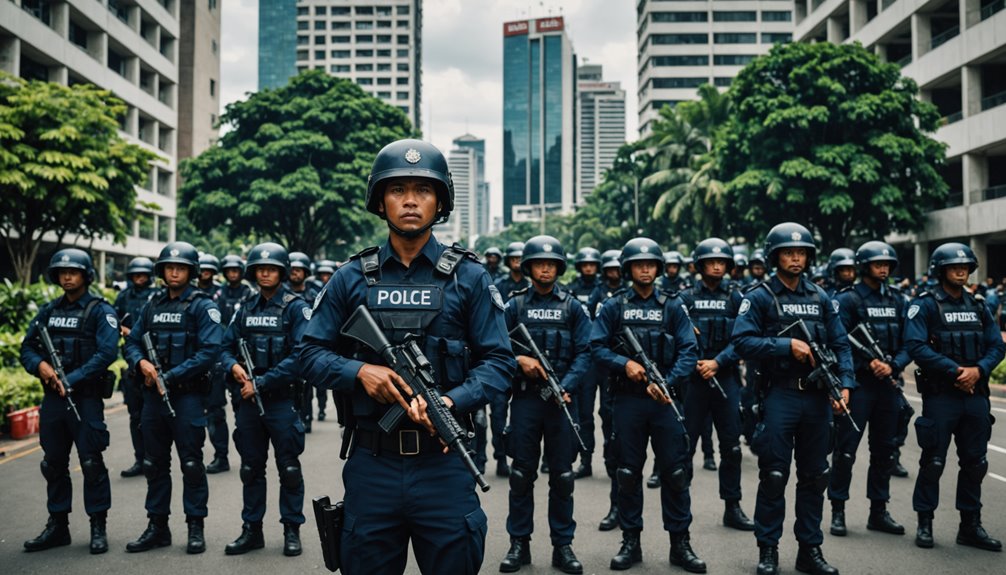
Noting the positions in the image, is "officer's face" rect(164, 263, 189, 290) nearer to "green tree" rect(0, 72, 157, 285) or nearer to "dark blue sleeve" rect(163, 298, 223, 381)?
"dark blue sleeve" rect(163, 298, 223, 381)

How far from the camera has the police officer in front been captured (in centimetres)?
268

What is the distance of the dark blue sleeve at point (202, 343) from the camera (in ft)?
17.2

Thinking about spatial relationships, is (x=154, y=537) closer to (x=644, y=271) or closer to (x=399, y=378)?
(x=399, y=378)

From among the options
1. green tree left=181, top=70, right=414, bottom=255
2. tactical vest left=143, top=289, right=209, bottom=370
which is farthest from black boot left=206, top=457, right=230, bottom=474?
green tree left=181, top=70, right=414, bottom=255

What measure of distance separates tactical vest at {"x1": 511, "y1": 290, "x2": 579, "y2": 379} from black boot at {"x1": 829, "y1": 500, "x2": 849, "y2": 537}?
7.71 ft

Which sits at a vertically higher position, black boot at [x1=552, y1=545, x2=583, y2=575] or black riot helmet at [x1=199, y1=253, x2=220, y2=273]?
black riot helmet at [x1=199, y1=253, x2=220, y2=273]

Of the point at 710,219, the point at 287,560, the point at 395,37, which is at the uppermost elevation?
the point at 395,37

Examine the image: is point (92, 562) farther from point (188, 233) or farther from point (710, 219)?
point (188, 233)

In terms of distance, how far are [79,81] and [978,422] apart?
1362 inches

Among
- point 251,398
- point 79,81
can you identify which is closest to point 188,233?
point 79,81

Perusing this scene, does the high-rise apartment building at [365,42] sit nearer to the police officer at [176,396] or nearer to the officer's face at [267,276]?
the officer's face at [267,276]

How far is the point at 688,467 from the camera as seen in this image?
516 cm

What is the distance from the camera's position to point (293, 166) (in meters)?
29.7

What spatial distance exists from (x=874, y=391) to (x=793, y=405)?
1668mm
